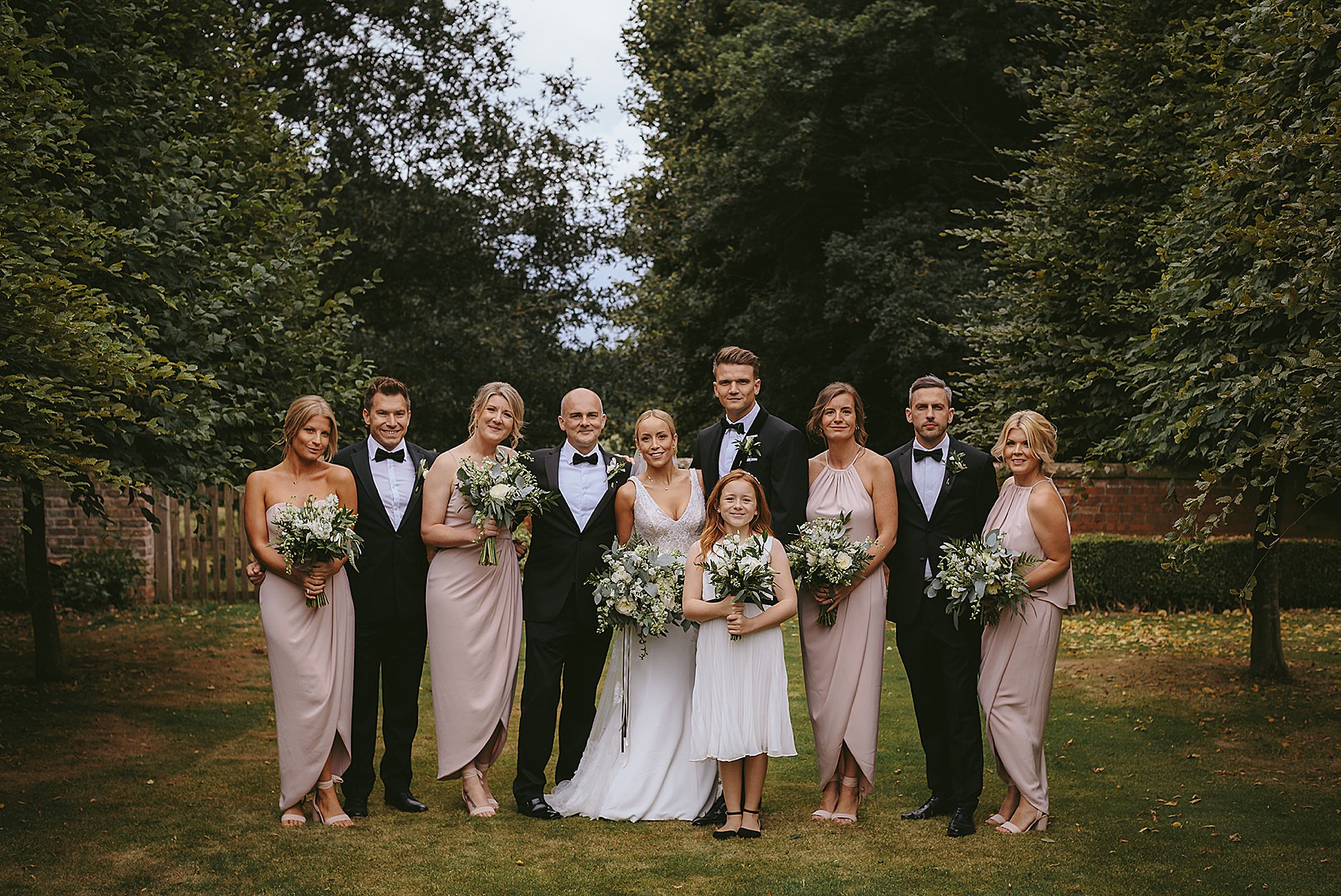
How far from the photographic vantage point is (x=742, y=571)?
6.25 m

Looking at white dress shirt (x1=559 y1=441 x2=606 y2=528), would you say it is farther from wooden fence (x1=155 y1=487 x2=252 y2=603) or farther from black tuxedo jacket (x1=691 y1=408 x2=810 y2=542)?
wooden fence (x1=155 y1=487 x2=252 y2=603)

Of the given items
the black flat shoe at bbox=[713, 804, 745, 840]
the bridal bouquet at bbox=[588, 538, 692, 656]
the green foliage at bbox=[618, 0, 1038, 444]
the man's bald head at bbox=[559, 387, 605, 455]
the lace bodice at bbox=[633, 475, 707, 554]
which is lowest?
the black flat shoe at bbox=[713, 804, 745, 840]

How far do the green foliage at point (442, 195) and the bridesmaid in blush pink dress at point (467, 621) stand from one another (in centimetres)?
1617

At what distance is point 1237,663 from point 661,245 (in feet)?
53.2

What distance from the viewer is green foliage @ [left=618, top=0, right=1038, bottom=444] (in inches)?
809

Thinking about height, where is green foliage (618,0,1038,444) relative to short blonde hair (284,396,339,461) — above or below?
above

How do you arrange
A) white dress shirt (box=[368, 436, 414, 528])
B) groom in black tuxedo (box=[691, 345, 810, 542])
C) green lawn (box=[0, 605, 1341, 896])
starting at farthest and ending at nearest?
white dress shirt (box=[368, 436, 414, 528]), groom in black tuxedo (box=[691, 345, 810, 542]), green lawn (box=[0, 605, 1341, 896])

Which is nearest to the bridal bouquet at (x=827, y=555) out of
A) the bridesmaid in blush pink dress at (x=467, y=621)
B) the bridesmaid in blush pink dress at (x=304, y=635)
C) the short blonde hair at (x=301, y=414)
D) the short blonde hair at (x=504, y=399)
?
the bridesmaid in blush pink dress at (x=467, y=621)

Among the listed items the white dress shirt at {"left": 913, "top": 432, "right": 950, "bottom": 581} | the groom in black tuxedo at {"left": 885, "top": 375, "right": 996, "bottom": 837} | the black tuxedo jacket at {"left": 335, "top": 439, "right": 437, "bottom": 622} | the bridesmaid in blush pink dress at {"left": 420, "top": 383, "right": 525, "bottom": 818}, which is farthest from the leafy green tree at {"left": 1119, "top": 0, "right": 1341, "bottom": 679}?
the black tuxedo jacket at {"left": 335, "top": 439, "right": 437, "bottom": 622}

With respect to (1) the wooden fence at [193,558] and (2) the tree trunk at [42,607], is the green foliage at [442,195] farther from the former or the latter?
(2) the tree trunk at [42,607]

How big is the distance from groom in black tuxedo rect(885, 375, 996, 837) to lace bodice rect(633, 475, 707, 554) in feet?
3.82

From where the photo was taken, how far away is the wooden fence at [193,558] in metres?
17.3

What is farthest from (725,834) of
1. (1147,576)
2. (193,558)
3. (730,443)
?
(193,558)

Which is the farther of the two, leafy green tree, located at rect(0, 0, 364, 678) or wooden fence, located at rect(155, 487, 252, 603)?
wooden fence, located at rect(155, 487, 252, 603)
